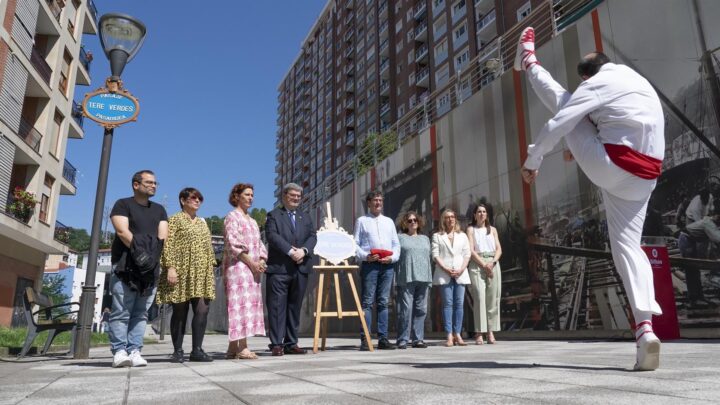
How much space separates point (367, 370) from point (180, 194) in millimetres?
3181

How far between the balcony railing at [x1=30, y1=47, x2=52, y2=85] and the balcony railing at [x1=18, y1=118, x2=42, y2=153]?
6.91 ft

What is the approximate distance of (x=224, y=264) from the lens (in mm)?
5734

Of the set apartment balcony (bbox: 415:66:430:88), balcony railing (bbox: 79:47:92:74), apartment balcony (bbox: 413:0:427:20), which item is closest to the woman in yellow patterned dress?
balcony railing (bbox: 79:47:92:74)

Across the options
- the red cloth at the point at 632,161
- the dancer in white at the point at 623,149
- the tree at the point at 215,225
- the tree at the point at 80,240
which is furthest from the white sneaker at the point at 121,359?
the tree at the point at 80,240

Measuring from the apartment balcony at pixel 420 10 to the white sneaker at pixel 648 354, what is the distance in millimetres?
44010

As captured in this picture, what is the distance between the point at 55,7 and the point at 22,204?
928 cm

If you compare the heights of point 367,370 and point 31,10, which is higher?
point 31,10

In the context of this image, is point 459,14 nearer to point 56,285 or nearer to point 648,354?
point 648,354

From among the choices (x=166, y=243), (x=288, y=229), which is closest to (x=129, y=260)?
(x=166, y=243)

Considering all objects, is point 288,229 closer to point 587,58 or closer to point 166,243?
point 166,243

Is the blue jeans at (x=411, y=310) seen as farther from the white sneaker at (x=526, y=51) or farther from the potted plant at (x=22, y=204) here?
the potted plant at (x=22, y=204)

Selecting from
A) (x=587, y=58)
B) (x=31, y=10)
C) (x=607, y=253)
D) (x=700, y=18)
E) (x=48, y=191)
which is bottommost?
(x=607, y=253)

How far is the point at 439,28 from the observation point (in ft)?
135

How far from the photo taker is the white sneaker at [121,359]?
4629 millimetres
